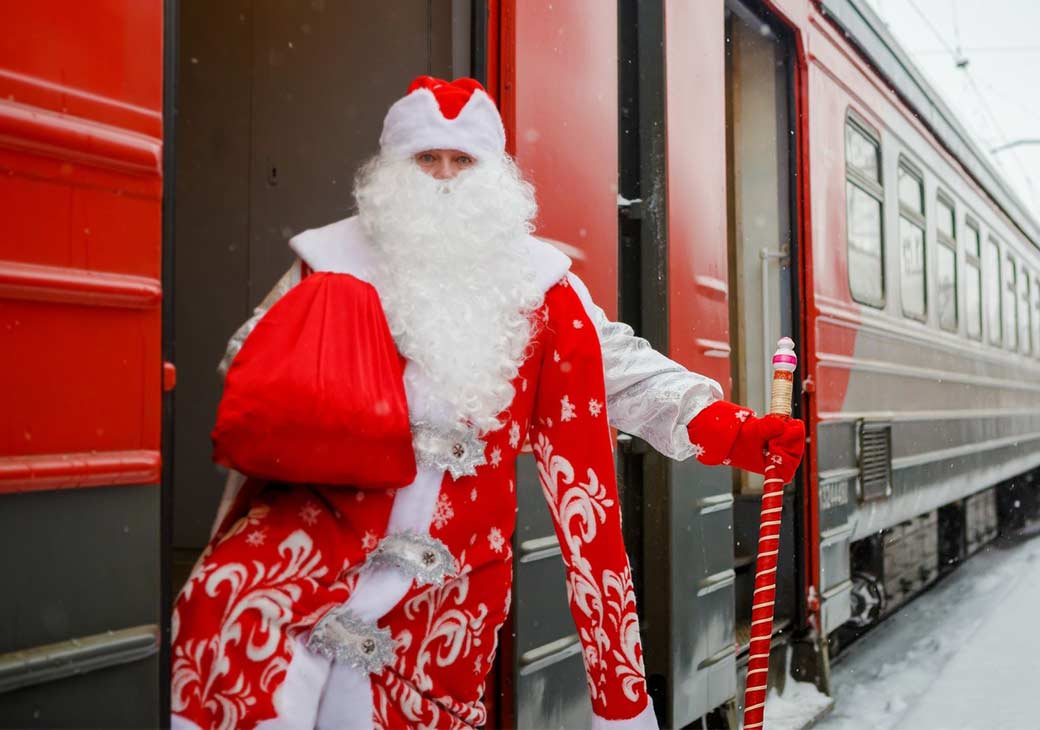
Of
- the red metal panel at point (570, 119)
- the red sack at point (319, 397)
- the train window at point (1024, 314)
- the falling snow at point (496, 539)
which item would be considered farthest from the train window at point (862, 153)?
the train window at point (1024, 314)

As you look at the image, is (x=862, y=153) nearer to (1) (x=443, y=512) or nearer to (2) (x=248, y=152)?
(2) (x=248, y=152)

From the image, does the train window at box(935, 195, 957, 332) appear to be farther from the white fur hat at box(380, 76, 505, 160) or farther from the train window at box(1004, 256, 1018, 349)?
the white fur hat at box(380, 76, 505, 160)

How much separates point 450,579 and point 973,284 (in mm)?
5843

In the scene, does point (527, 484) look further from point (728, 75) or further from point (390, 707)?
point (728, 75)

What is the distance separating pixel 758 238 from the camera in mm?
3846

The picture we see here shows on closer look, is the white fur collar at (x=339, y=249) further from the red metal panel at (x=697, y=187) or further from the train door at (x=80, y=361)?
the red metal panel at (x=697, y=187)

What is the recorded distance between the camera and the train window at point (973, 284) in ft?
20.4

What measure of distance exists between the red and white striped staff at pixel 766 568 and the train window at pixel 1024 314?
739 cm

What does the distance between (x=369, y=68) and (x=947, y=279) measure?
4.20m

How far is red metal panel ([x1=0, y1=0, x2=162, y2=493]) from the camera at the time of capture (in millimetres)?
1134

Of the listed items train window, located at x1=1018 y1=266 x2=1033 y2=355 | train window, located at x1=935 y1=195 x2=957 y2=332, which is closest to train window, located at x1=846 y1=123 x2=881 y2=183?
train window, located at x1=935 y1=195 x2=957 y2=332

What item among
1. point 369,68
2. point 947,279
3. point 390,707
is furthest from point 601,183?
point 947,279

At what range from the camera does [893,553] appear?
18.6 ft

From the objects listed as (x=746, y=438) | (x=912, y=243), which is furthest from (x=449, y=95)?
(x=912, y=243)
